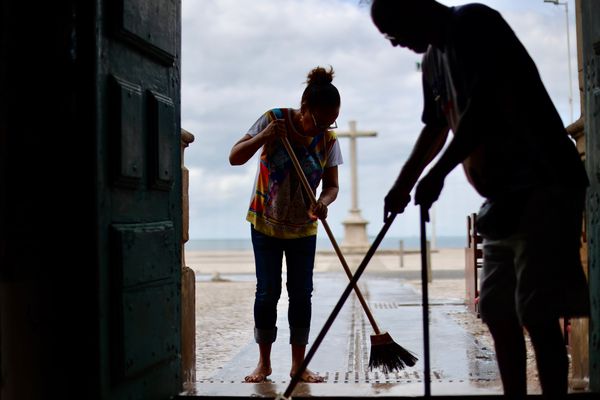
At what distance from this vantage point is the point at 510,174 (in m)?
2.29

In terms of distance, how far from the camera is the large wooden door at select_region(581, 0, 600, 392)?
3014 millimetres

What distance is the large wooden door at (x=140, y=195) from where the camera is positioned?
2.57 m

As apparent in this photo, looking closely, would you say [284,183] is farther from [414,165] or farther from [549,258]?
[549,258]

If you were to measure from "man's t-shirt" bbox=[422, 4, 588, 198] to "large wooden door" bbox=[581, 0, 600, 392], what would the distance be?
2.84 ft

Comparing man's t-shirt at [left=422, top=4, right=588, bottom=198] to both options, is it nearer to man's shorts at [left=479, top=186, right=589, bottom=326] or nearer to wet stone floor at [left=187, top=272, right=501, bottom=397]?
man's shorts at [left=479, top=186, right=589, bottom=326]

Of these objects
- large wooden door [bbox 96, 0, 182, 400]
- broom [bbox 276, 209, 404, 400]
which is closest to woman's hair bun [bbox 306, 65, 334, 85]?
large wooden door [bbox 96, 0, 182, 400]

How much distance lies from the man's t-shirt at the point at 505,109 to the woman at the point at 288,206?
131cm

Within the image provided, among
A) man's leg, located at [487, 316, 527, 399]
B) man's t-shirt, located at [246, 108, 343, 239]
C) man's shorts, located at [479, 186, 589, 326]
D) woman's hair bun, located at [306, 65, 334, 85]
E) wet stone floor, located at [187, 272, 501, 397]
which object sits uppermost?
woman's hair bun, located at [306, 65, 334, 85]

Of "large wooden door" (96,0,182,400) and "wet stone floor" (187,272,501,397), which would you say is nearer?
"large wooden door" (96,0,182,400)

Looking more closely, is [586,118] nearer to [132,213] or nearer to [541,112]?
[541,112]

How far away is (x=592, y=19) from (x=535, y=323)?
157 cm

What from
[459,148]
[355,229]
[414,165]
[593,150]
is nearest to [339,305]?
[414,165]

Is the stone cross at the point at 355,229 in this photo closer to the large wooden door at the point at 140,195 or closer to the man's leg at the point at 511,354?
the large wooden door at the point at 140,195

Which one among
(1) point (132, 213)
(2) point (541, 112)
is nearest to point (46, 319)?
(1) point (132, 213)
